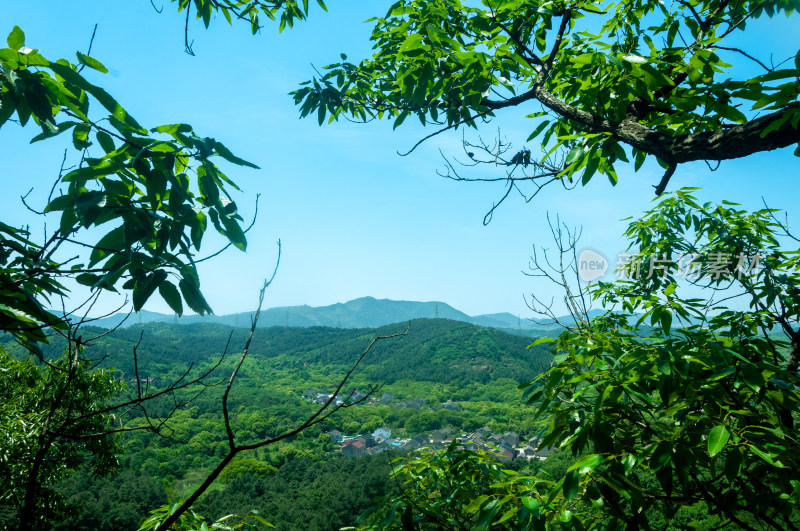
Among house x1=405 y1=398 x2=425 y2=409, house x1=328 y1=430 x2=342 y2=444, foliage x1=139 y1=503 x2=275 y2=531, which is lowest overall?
house x1=328 y1=430 x2=342 y2=444

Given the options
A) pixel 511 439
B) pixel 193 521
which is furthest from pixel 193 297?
pixel 511 439

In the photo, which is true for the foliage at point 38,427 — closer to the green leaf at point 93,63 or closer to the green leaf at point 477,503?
the green leaf at point 93,63

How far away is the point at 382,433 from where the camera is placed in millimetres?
49094

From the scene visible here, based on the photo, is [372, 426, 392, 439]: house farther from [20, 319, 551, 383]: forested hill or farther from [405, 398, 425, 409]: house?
[20, 319, 551, 383]: forested hill

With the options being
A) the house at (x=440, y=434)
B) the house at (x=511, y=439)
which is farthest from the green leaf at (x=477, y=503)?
the house at (x=440, y=434)

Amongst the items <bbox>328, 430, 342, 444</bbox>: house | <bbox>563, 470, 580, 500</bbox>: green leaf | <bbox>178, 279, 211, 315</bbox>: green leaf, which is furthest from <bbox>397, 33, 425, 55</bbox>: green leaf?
<bbox>328, 430, 342, 444</bbox>: house

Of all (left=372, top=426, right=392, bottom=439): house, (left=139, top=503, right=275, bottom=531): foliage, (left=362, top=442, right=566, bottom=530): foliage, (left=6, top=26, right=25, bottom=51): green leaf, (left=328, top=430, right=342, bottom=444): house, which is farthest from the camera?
(left=328, top=430, right=342, bottom=444): house

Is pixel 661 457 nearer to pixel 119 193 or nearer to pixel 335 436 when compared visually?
pixel 119 193

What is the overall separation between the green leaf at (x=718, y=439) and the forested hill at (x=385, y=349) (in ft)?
208

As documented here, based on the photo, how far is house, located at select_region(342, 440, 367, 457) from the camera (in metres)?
41.6

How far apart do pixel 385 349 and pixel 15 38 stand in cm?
8426

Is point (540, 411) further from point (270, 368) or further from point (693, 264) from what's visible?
point (270, 368)

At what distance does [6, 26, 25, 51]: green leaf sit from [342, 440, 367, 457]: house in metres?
44.6

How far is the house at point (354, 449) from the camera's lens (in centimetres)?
4156
